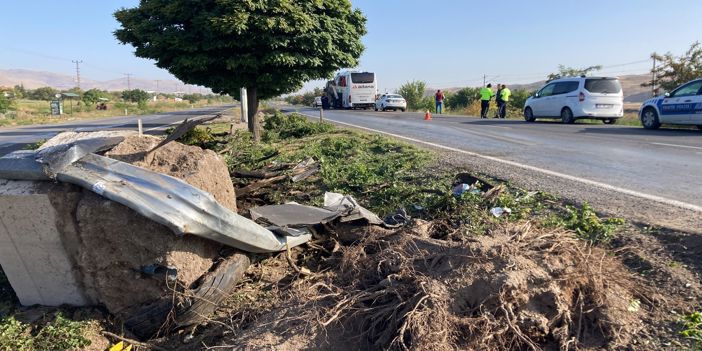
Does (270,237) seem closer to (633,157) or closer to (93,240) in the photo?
(93,240)

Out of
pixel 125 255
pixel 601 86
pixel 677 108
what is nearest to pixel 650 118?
pixel 677 108

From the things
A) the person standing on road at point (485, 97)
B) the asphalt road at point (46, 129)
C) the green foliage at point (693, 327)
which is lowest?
the green foliage at point (693, 327)

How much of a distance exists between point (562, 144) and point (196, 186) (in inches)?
346

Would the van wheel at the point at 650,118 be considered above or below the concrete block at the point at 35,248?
above

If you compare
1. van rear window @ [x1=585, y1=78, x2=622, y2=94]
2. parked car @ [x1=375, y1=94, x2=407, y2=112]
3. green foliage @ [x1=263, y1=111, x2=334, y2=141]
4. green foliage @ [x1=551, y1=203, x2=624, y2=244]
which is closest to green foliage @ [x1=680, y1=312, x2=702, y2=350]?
green foliage @ [x1=551, y1=203, x2=624, y2=244]

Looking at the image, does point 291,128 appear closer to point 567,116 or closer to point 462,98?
point 567,116

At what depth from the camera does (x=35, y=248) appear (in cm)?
341

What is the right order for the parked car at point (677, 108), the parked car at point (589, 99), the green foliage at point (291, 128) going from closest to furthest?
the parked car at point (677, 108)
the green foliage at point (291, 128)
the parked car at point (589, 99)

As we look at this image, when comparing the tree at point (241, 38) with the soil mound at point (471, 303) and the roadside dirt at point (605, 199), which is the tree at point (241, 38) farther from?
the soil mound at point (471, 303)

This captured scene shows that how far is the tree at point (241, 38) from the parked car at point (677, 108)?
9346 millimetres

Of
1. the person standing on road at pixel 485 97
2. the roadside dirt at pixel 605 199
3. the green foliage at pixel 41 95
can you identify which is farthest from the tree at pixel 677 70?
the green foliage at pixel 41 95

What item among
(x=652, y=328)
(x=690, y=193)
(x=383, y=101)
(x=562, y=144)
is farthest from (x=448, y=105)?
(x=652, y=328)

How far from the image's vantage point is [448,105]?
46.9 meters

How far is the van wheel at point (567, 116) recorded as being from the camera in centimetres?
1794
